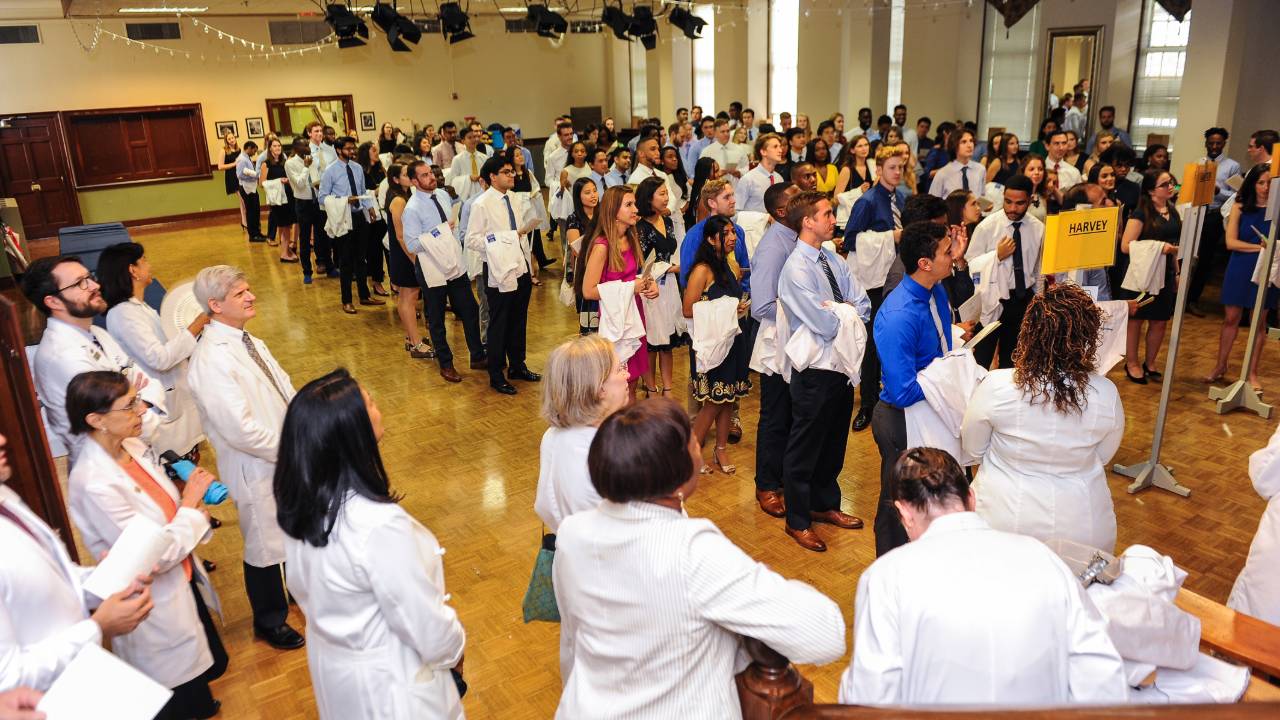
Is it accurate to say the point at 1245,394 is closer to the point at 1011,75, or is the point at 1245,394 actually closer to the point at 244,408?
the point at 244,408

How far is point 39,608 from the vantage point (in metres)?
2.04

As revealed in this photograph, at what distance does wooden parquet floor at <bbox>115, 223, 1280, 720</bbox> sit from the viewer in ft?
11.1

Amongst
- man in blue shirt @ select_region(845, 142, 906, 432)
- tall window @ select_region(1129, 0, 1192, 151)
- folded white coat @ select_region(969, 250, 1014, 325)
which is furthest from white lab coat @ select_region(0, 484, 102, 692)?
tall window @ select_region(1129, 0, 1192, 151)

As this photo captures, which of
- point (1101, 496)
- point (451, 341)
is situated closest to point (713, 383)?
point (1101, 496)

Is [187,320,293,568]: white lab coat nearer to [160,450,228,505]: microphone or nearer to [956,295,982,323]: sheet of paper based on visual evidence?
[160,450,228,505]: microphone

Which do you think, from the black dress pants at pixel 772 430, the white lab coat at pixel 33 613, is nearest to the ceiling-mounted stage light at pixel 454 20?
the black dress pants at pixel 772 430

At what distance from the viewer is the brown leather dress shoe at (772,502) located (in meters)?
4.46

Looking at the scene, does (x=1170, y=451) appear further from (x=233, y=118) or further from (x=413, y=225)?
A: (x=233, y=118)

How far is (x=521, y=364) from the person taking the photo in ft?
22.1

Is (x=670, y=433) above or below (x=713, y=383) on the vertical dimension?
above

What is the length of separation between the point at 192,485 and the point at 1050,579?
94.7 inches

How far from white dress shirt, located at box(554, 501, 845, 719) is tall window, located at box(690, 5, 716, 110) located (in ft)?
51.4

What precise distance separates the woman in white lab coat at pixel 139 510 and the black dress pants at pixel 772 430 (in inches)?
98.1

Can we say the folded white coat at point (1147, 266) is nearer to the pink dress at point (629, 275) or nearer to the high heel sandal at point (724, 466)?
the high heel sandal at point (724, 466)
